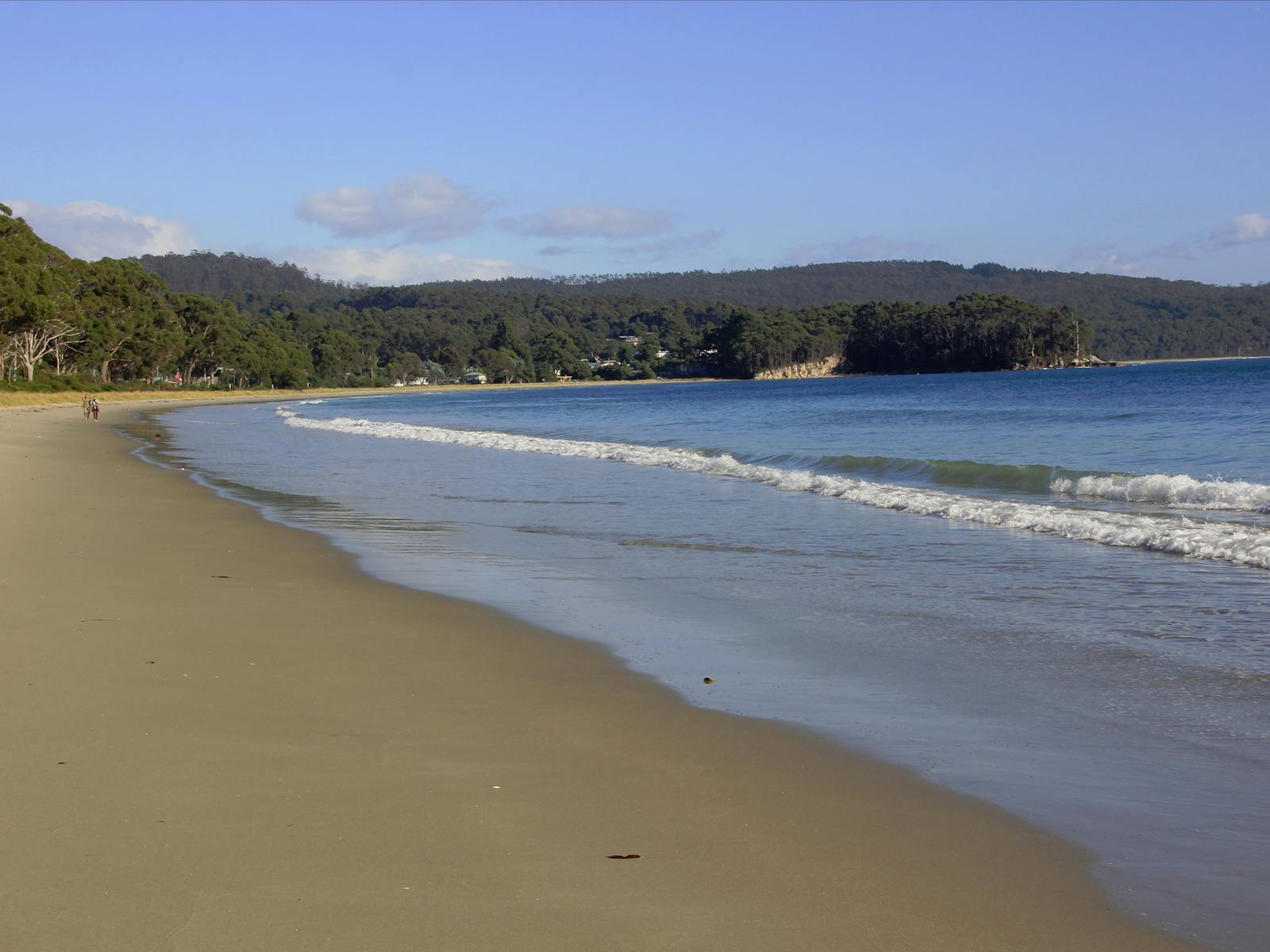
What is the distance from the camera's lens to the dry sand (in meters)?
3.43

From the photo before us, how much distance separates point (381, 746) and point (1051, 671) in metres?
3.92

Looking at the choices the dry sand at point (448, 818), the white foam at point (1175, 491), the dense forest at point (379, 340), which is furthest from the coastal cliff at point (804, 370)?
the dry sand at point (448, 818)

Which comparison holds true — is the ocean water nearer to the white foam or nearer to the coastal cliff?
the white foam

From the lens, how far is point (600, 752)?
5.18 m

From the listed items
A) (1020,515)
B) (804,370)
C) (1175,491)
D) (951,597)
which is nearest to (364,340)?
(804,370)

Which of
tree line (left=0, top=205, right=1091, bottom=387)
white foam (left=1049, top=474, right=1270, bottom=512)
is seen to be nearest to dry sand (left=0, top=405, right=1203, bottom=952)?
white foam (left=1049, top=474, right=1270, bottom=512)

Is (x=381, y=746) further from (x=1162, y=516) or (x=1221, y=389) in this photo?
(x=1221, y=389)

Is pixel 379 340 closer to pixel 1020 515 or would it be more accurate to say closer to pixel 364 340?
pixel 364 340

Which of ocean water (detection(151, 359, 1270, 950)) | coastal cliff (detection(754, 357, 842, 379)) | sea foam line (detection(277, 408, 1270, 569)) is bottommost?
ocean water (detection(151, 359, 1270, 950))

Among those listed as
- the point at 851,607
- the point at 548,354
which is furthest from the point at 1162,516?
the point at 548,354

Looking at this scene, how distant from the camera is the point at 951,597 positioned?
9180 mm

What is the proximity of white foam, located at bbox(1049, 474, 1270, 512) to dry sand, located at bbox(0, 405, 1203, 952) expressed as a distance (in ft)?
37.7

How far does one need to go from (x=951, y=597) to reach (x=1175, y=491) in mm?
8901

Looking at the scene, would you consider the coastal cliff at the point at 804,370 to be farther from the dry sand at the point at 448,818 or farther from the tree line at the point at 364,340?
the dry sand at the point at 448,818
